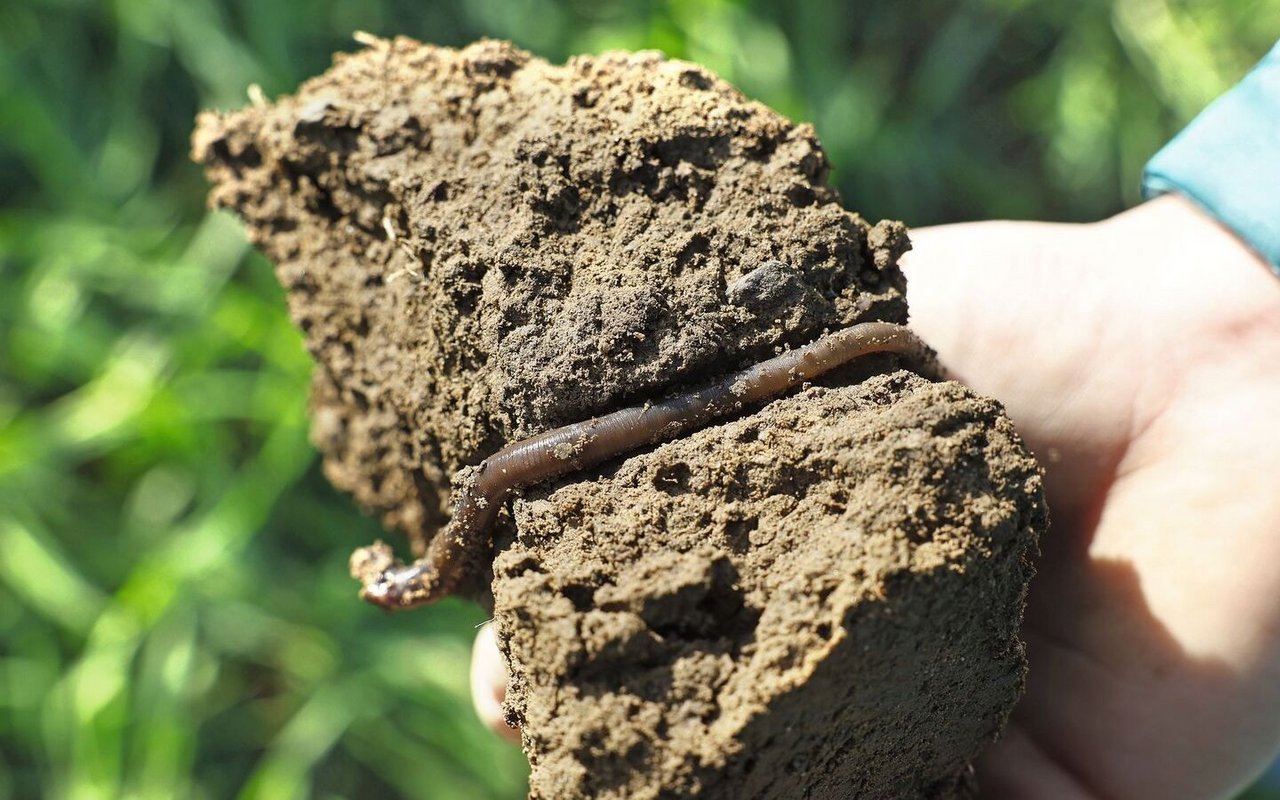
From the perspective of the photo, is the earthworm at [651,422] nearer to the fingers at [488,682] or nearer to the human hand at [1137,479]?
the human hand at [1137,479]

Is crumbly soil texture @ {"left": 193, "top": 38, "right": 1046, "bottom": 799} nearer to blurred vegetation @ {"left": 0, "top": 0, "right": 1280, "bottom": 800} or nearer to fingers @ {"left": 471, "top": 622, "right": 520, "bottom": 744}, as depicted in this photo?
fingers @ {"left": 471, "top": 622, "right": 520, "bottom": 744}

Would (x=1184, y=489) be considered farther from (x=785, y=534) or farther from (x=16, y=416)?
(x=16, y=416)

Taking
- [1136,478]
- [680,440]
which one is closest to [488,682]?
[680,440]

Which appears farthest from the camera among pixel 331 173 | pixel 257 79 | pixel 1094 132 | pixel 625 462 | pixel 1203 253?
pixel 1094 132

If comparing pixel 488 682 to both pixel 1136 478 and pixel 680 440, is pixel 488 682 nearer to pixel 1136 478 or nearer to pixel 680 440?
pixel 680 440

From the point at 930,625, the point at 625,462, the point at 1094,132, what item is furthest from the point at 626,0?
the point at 930,625

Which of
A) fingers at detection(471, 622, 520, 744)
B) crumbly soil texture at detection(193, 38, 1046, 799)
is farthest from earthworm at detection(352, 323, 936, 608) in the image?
fingers at detection(471, 622, 520, 744)
